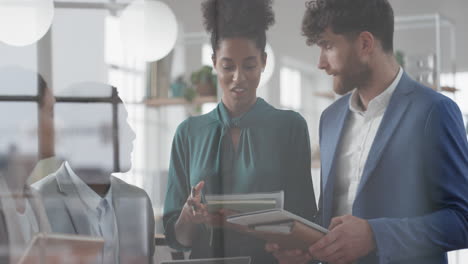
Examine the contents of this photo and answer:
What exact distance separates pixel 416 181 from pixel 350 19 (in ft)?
2.05

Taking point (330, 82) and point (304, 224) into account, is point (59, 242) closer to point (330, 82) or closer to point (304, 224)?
point (304, 224)

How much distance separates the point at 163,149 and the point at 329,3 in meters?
0.85

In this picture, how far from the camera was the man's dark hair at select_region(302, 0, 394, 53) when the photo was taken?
87.3 inches

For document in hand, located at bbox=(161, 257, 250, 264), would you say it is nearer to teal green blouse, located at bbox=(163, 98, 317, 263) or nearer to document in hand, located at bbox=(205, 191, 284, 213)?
teal green blouse, located at bbox=(163, 98, 317, 263)

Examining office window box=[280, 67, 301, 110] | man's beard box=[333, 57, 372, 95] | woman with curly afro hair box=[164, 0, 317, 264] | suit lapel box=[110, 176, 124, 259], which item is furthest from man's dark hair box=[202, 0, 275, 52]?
suit lapel box=[110, 176, 124, 259]

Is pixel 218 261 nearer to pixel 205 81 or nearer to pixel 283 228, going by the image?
pixel 283 228

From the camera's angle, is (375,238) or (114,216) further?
(114,216)

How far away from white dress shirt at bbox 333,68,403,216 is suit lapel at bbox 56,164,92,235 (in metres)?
1.01

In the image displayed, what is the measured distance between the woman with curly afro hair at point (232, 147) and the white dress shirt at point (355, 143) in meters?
0.17

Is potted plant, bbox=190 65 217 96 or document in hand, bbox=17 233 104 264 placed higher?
potted plant, bbox=190 65 217 96

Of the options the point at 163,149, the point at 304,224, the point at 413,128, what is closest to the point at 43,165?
the point at 163,149

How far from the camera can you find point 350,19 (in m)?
2.25

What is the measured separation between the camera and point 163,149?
2.47m

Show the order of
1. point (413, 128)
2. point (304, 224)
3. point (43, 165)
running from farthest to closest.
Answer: point (43, 165)
point (304, 224)
point (413, 128)
